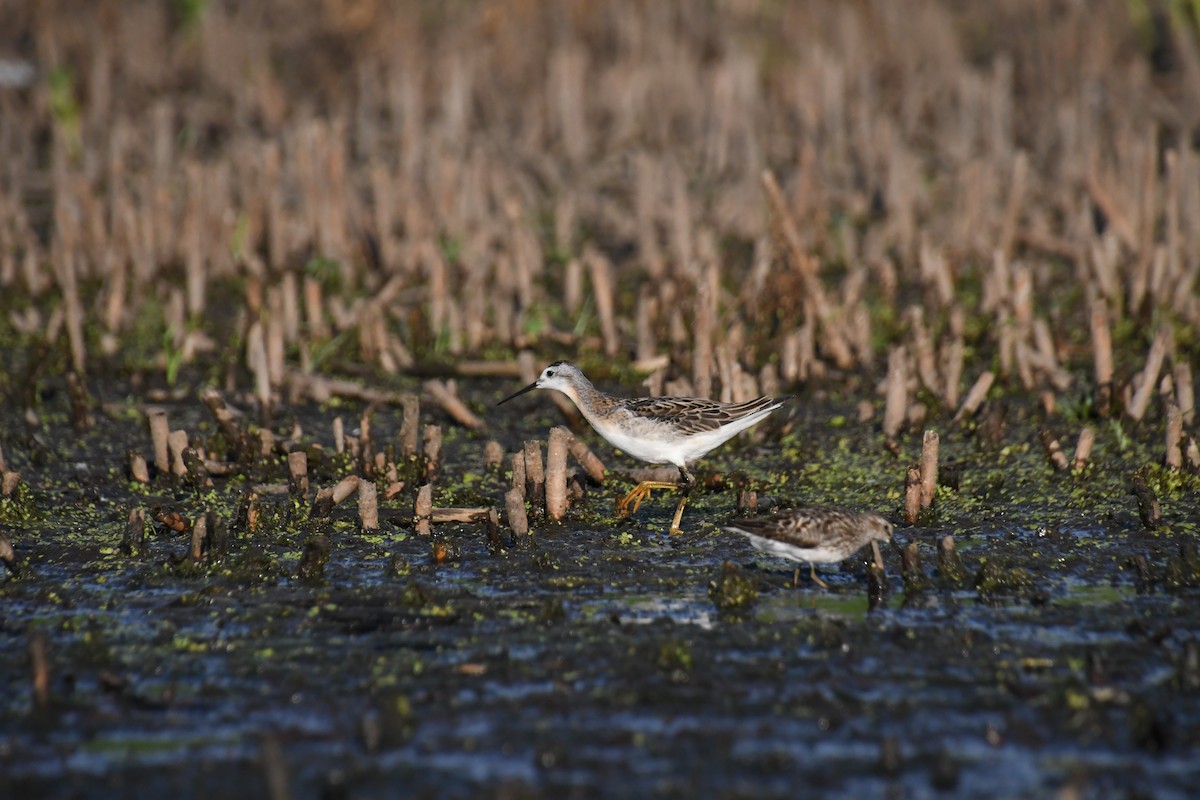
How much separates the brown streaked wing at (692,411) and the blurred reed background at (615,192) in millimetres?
1289

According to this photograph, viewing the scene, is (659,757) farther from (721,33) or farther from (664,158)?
(721,33)

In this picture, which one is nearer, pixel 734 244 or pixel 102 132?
pixel 734 244

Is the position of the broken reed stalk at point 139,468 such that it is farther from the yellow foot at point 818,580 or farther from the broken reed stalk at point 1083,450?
the broken reed stalk at point 1083,450

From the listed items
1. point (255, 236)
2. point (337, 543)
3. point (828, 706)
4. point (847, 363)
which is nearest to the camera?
point (828, 706)

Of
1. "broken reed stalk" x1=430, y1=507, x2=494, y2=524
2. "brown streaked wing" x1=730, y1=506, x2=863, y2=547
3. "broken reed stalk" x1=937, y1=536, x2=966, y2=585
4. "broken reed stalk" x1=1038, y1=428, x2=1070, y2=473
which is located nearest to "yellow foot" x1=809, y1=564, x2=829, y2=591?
"brown streaked wing" x1=730, y1=506, x2=863, y2=547

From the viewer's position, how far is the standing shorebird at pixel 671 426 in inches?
348

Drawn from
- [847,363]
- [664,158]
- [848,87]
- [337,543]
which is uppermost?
[848,87]

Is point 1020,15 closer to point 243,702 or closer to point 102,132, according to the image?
point 102,132

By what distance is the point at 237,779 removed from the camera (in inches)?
213

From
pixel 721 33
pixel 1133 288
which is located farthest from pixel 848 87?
pixel 1133 288

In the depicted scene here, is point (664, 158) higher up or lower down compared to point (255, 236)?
higher up

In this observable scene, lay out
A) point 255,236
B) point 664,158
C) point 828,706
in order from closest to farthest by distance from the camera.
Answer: point 828,706 → point 255,236 → point 664,158

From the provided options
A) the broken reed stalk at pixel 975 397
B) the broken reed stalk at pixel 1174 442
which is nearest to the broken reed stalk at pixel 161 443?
the broken reed stalk at pixel 975 397

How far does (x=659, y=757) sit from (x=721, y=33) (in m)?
15.9
